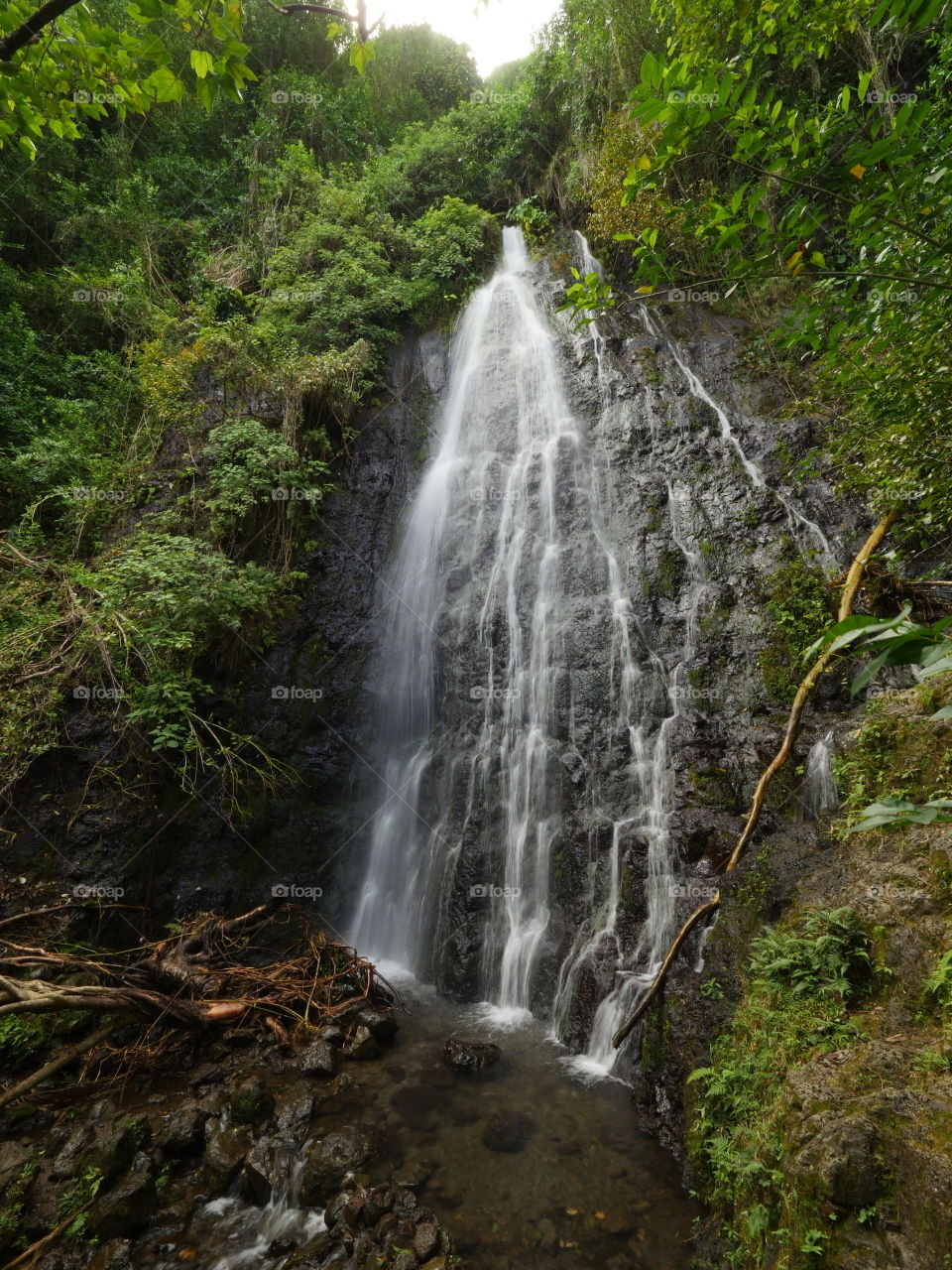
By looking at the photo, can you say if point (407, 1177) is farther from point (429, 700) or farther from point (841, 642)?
point (429, 700)

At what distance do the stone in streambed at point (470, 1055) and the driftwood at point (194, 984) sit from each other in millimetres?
1227

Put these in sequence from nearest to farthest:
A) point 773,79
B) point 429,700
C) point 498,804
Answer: point 498,804 < point 429,700 < point 773,79

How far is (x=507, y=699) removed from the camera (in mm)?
8562

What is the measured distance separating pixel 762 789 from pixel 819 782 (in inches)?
37.6

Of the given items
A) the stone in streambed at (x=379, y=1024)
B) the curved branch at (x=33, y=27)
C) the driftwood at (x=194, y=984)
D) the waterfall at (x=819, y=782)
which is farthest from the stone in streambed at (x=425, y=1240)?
the curved branch at (x=33, y=27)

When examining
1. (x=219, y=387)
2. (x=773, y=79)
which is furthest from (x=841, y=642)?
(x=773, y=79)

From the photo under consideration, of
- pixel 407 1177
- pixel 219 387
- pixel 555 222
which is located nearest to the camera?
pixel 407 1177

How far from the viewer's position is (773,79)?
11008 mm

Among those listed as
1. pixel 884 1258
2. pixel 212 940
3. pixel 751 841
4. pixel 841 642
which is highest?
pixel 841 642

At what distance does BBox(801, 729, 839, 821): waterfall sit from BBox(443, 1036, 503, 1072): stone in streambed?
3714mm

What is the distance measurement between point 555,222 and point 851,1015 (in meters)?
16.0

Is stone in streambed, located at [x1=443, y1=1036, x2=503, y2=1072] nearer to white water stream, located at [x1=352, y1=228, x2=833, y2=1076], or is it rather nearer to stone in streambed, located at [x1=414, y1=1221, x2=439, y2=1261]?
white water stream, located at [x1=352, y1=228, x2=833, y2=1076]

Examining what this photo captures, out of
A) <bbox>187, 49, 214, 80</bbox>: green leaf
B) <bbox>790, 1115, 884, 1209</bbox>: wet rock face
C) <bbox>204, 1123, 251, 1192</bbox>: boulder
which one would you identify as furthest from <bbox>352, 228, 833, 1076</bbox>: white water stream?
<bbox>187, 49, 214, 80</bbox>: green leaf

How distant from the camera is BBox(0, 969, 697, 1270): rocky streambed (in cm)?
373
